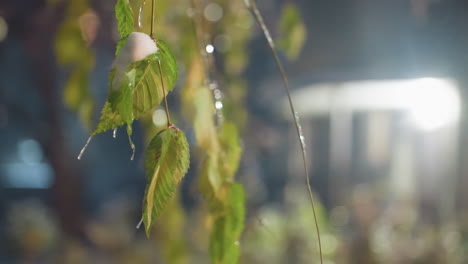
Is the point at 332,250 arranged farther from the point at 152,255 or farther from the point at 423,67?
the point at 423,67

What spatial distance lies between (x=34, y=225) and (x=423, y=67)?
2.68m

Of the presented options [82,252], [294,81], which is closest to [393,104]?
[294,81]

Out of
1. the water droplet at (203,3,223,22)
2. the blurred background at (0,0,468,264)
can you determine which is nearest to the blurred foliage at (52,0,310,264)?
the blurred background at (0,0,468,264)

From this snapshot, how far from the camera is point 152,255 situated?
3.00m

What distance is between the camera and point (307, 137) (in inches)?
169

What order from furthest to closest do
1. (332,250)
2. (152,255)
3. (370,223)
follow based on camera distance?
(152,255) → (370,223) → (332,250)

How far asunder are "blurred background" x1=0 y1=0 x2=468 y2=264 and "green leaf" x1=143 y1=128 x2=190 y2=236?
0.83 metres

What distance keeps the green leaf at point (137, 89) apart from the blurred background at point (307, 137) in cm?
82

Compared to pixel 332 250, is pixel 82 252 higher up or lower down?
lower down

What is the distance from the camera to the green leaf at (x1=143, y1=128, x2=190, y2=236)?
392mm

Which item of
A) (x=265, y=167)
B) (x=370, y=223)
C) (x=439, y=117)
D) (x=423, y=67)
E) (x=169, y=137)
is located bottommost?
(x=265, y=167)

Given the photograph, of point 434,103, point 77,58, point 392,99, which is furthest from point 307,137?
point 77,58

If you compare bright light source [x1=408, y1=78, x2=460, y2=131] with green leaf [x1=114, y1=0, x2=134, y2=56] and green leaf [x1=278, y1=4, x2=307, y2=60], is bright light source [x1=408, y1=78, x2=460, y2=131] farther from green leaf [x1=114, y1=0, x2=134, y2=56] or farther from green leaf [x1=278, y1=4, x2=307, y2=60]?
green leaf [x1=114, y1=0, x2=134, y2=56]

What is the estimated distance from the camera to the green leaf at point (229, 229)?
1.82 feet
